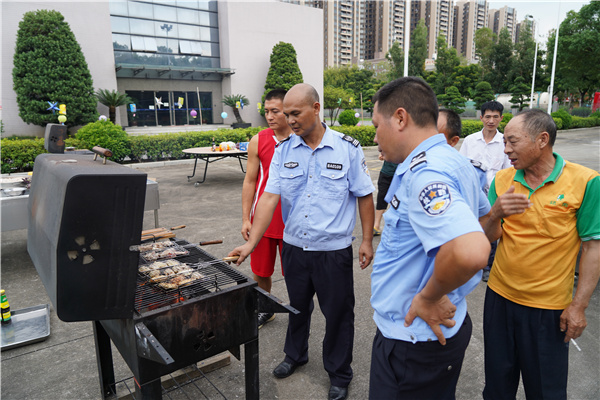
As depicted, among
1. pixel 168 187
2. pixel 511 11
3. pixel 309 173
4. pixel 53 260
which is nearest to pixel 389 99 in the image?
pixel 309 173

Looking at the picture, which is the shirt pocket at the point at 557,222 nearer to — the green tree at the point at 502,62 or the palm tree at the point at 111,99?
the palm tree at the point at 111,99

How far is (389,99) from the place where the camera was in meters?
1.35

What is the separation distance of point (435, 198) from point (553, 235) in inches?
38.6

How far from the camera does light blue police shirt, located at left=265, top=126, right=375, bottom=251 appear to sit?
233cm

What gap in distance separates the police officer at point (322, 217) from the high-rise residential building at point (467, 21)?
113 metres

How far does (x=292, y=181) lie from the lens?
244 centimetres

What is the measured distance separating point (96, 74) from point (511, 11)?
126m

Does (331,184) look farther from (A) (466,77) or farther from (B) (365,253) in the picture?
(A) (466,77)

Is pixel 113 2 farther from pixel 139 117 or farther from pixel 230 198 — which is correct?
pixel 230 198

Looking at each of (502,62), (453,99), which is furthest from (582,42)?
(502,62)

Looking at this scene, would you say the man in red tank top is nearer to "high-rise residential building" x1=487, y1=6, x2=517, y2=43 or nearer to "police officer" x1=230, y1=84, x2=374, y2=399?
"police officer" x1=230, y1=84, x2=374, y2=399

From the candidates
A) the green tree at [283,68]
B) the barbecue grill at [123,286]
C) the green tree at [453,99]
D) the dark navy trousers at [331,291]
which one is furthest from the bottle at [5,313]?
the green tree at [453,99]

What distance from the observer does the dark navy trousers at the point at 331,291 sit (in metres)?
2.34

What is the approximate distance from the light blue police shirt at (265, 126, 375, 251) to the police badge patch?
1.19m
